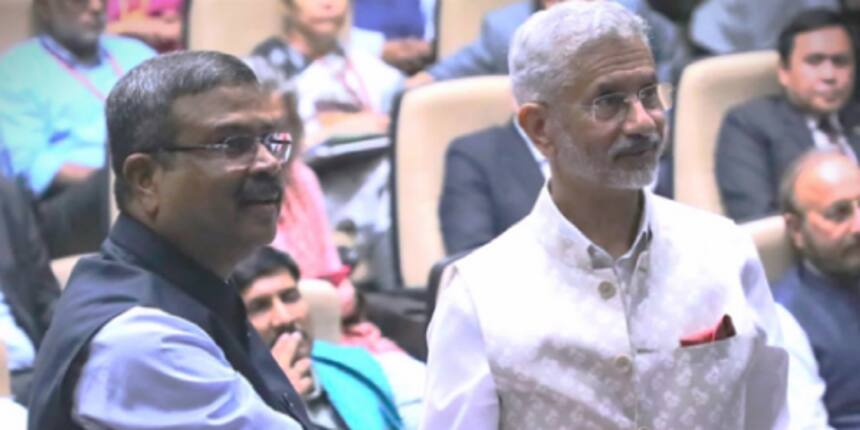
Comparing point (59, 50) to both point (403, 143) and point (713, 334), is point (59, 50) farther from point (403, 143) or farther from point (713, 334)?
point (713, 334)

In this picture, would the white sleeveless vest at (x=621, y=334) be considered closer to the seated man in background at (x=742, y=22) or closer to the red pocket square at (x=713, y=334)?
the red pocket square at (x=713, y=334)

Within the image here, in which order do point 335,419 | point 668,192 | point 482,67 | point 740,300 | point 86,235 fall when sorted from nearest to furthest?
1. point 740,300
2. point 335,419
3. point 86,235
4. point 668,192
5. point 482,67

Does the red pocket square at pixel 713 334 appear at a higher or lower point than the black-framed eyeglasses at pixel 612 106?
lower

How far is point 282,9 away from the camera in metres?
3.79

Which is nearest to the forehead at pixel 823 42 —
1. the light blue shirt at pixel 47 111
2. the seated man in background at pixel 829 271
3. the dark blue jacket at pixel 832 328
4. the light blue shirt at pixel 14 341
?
the seated man in background at pixel 829 271

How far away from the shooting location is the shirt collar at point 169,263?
138 cm

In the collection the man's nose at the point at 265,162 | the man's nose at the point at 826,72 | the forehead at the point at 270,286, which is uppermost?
the man's nose at the point at 265,162

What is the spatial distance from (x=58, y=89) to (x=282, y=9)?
0.56 m

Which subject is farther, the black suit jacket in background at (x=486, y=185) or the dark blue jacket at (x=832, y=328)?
the black suit jacket in background at (x=486, y=185)

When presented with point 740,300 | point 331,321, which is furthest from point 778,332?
point 331,321

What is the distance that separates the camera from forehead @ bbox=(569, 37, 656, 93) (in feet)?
4.93

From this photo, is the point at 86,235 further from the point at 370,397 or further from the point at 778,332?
the point at 778,332

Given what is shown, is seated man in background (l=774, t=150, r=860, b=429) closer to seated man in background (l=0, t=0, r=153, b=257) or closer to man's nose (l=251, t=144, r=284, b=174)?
seated man in background (l=0, t=0, r=153, b=257)

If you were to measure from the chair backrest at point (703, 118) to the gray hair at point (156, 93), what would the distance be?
242 centimetres
